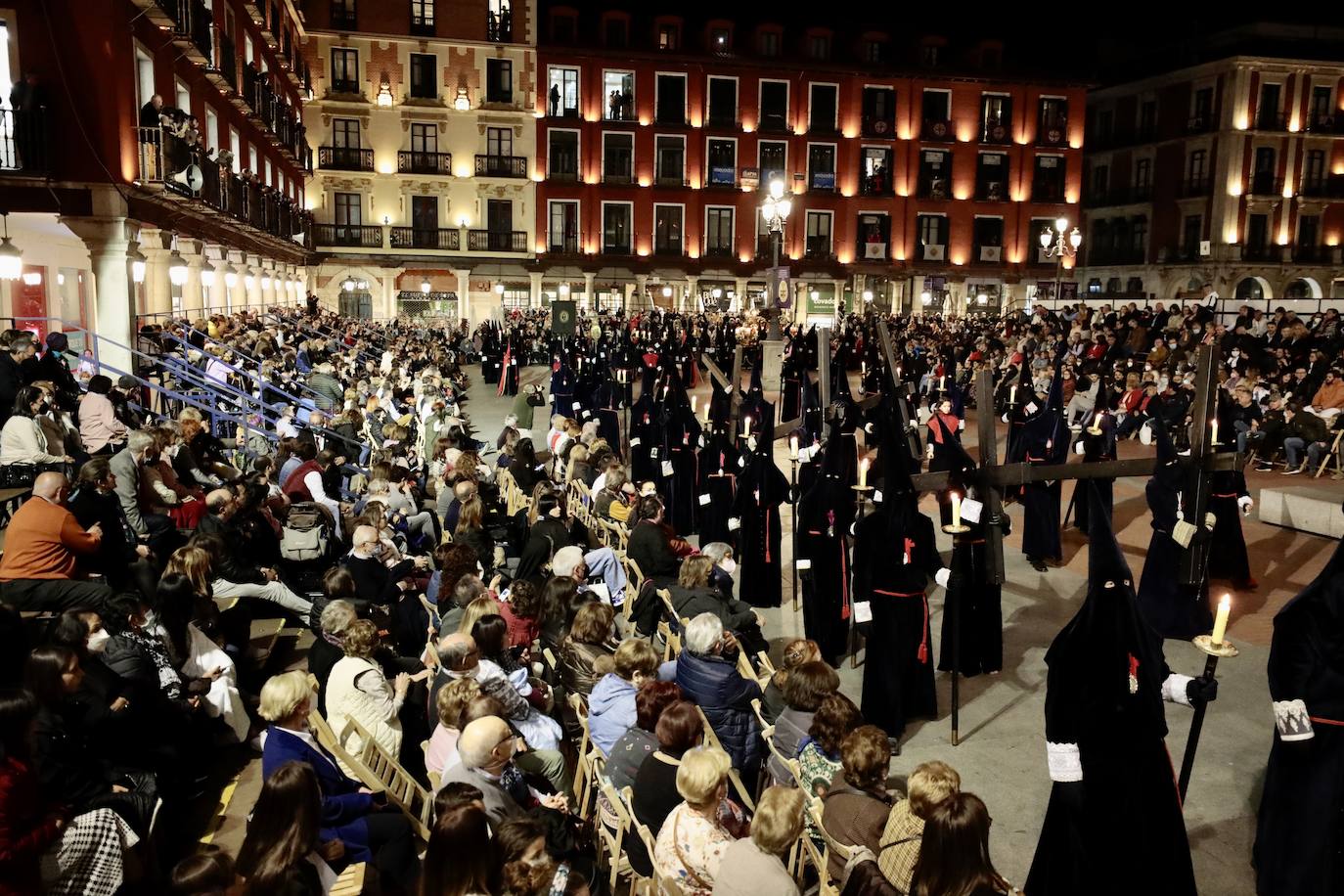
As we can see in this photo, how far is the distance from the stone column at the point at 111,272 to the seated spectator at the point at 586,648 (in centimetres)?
1088

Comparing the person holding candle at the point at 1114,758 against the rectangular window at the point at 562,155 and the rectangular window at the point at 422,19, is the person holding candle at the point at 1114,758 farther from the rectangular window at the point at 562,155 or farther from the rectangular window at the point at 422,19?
the rectangular window at the point at 422,19

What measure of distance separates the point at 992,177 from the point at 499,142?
2243 centimetres

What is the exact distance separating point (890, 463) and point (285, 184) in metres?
31.7

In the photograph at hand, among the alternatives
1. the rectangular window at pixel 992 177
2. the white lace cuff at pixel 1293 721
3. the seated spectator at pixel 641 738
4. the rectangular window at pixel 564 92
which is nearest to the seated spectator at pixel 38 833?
the seated spectator at pixel 641 738

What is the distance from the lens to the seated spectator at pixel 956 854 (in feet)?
11.3

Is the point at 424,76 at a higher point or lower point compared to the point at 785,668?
higher

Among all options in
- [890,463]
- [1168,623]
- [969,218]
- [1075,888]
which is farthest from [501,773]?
[969,218]

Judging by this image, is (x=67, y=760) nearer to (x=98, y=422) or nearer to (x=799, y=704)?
(x=799, y=704)

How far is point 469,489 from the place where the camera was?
887 centimetres

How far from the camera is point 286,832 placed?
3652 millimetres

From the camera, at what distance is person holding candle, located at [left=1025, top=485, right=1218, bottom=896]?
425 cm

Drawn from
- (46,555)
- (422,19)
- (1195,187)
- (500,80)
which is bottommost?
(46,555)

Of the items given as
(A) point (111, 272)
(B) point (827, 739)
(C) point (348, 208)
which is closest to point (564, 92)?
(C) point (348, 208)

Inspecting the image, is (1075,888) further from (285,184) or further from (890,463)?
(285,184)
